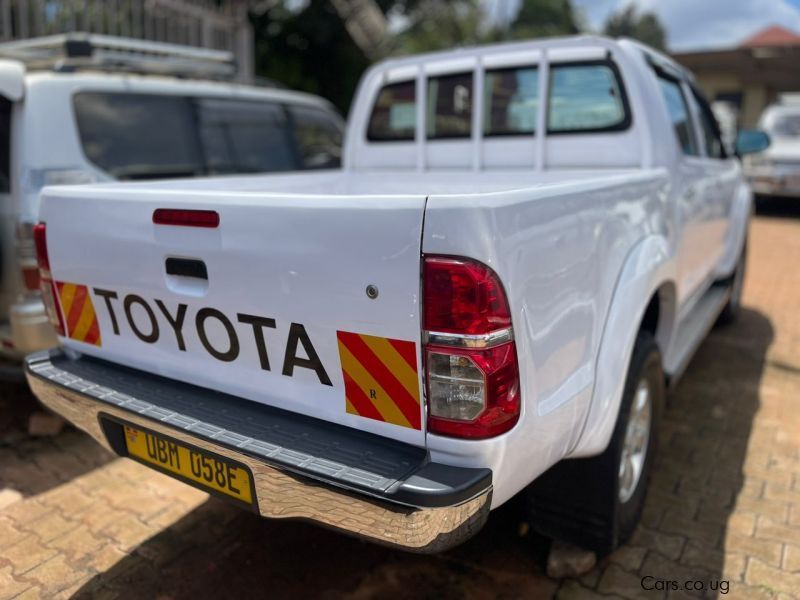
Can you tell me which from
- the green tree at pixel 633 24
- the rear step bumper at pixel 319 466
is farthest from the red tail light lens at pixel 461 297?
the green tree at pixel 633 24

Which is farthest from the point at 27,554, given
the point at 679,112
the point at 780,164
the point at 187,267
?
the point at 780,164

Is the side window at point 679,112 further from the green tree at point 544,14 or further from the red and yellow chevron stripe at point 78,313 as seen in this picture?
the green tree at point 544,14

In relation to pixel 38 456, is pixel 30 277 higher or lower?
higher

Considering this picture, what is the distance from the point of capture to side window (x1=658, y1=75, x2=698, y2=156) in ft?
11.5

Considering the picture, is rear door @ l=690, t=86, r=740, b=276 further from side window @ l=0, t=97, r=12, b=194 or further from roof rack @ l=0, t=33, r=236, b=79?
side window @ l=0, t=97, r=12, b=194

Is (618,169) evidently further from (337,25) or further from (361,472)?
(337,25)

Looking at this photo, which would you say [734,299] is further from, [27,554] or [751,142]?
[27,554]

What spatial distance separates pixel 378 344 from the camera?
→ 5.75ft

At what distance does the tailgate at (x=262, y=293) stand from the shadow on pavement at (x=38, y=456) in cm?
105

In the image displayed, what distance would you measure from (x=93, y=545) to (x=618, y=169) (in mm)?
2776

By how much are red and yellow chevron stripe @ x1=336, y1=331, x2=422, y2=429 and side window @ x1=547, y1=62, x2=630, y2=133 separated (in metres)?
2.11

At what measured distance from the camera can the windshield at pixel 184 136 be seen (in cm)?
382

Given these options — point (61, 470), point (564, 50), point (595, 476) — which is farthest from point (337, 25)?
point (595, 476)

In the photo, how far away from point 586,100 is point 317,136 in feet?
9.13
